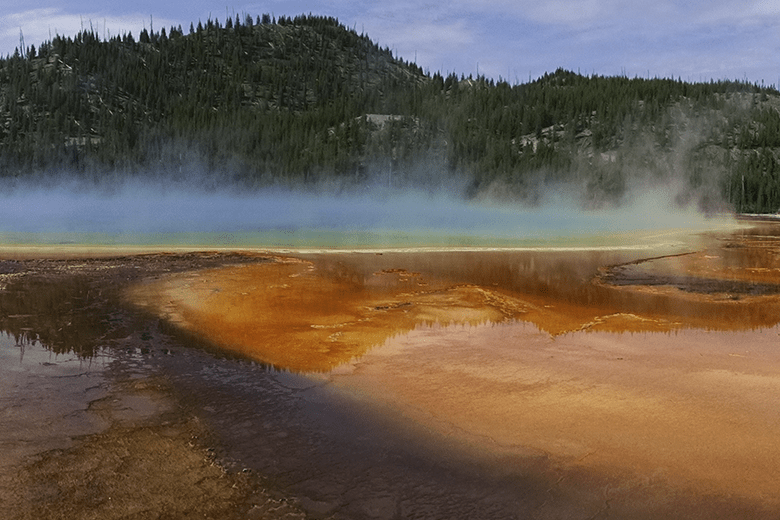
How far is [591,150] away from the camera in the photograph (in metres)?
104

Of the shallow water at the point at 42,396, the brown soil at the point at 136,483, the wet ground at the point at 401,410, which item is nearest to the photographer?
the brown soil at the point at 136,483

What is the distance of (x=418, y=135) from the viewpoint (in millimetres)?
111438

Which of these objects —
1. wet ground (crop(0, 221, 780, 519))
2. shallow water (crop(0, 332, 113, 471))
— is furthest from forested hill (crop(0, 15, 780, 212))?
shallow water (crop(0, 332, 113, 471))

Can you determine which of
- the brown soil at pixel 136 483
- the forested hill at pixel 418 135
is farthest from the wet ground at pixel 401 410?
the forested hill at pixel 418 135

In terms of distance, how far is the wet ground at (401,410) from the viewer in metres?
5.28

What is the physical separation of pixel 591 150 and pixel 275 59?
327 ft

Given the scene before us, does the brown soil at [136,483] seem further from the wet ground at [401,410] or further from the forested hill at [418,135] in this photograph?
the forested hill at [418,135]

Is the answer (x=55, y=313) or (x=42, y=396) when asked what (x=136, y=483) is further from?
(x=55, y=313)

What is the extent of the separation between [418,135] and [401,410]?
107022 millimetres

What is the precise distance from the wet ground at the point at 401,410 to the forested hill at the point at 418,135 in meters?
77.1

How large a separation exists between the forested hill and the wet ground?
77129 millimetres

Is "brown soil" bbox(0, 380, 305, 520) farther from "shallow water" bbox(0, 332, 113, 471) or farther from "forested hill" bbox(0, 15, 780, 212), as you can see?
"forested hill" bbox(0, 15, 780, 212)

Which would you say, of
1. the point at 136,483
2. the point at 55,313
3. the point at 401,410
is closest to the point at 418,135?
the point at 55,313

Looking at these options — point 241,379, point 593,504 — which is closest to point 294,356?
point 241,379
